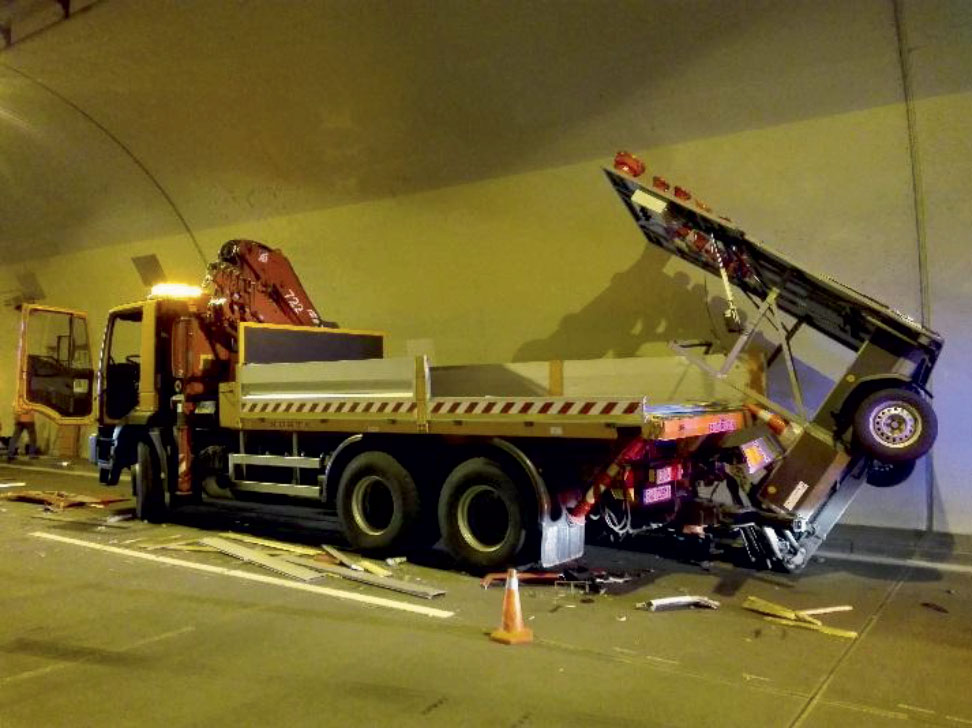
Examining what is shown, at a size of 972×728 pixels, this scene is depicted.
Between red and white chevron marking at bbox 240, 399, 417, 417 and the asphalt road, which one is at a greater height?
red and white chevron marking at bbox 240, 399, 417, 417

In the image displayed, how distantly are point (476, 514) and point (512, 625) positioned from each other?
2.11 meters

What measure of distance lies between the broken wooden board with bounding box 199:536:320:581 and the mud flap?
2102 millimetres

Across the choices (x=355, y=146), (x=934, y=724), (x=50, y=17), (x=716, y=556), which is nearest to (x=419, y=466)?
(x=716, y=556)

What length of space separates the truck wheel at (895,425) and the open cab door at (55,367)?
10.0 m

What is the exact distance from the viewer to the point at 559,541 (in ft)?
22.2

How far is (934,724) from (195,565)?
6196 millimetres

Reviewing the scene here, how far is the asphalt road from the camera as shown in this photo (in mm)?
4059

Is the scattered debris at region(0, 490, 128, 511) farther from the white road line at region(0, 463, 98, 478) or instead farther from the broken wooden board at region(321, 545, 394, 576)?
the broken wooden board at region(321, 545, 394, 576)

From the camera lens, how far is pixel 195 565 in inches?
295

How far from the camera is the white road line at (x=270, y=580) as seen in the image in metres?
5.99

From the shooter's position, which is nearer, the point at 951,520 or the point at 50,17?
the point at 951,520

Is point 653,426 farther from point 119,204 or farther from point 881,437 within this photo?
point 119,204

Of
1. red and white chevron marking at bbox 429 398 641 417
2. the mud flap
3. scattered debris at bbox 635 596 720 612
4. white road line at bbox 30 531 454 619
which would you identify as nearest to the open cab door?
white road line at bbox 30 531 454 619

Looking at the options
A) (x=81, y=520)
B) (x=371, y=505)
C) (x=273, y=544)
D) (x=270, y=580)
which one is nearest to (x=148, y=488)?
(x=81, y=520)
